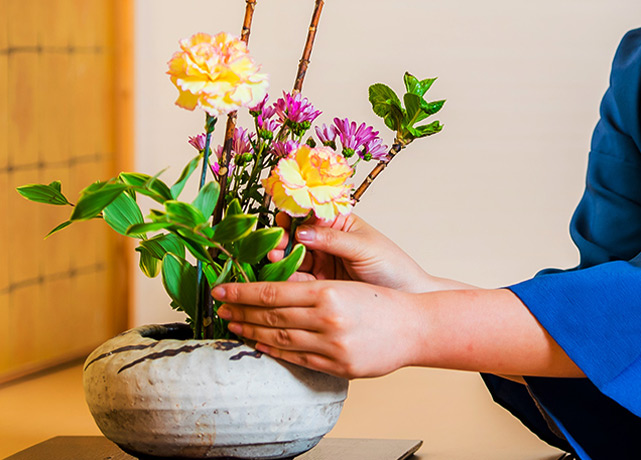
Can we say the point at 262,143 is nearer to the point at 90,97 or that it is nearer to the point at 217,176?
the point at 217,176

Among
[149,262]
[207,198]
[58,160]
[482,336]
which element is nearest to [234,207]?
[207,198]

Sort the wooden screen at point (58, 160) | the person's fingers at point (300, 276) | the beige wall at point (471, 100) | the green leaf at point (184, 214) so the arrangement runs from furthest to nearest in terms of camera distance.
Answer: the beige wall at point (471, 100), the wooden screen at point (58, 160), the person's fingers at point (300, 276), the green leaf at point (184, 214)

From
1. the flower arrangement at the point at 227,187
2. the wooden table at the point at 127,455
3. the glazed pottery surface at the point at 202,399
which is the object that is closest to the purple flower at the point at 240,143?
the flower arrangement at the point at 227,187

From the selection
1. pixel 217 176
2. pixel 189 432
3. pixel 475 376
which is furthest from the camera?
pixel 475 376

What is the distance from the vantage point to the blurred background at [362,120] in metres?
2.38

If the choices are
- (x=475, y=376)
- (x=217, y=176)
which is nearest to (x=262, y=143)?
(x=217, y=176)

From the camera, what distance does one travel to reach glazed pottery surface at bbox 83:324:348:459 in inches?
27.3

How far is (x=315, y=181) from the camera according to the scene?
702 mm

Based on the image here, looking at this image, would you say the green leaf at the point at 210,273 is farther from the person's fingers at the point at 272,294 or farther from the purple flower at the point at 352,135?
the purple flower at the point at 352,135

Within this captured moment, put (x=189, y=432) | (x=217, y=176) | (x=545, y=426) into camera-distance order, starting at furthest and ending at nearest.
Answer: (x=545, y=426) → (x=217, y=176) → (x=189, y=432)

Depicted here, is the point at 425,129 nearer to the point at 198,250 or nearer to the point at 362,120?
the point at 198,250

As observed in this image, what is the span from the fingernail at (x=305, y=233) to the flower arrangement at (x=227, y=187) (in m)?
0.02

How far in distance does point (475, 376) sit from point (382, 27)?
3.67 feet

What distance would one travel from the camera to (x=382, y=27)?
257cm
